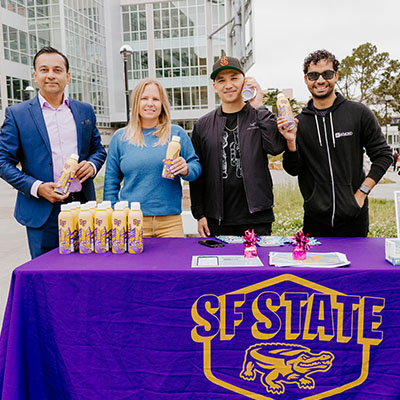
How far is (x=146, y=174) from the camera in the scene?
260 centimetres

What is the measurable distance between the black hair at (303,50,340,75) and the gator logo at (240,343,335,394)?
72.6 inches

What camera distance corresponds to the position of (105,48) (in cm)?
3444

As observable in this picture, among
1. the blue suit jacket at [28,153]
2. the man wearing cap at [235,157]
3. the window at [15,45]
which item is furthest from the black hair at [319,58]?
the window at [15,45]

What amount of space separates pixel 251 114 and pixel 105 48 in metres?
34.9

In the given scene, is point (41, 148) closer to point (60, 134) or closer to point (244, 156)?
point (60, 134)

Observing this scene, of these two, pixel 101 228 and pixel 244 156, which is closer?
pixel 101 228

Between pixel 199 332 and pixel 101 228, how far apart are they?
773 millimetres

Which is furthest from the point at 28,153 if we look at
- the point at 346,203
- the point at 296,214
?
the point at 296,214

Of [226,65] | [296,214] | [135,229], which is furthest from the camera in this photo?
[296,214]

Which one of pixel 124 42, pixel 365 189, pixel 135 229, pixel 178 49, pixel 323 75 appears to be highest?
pixel 124 42

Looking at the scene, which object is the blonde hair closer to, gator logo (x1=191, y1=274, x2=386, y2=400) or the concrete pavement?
gator logo (x1=191, y1=274, x2=386, y2=400)

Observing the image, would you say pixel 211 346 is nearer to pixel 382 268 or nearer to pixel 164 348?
pixel 164 348

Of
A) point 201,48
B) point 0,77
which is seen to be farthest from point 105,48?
point 0,77

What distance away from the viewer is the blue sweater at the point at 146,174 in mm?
2602
